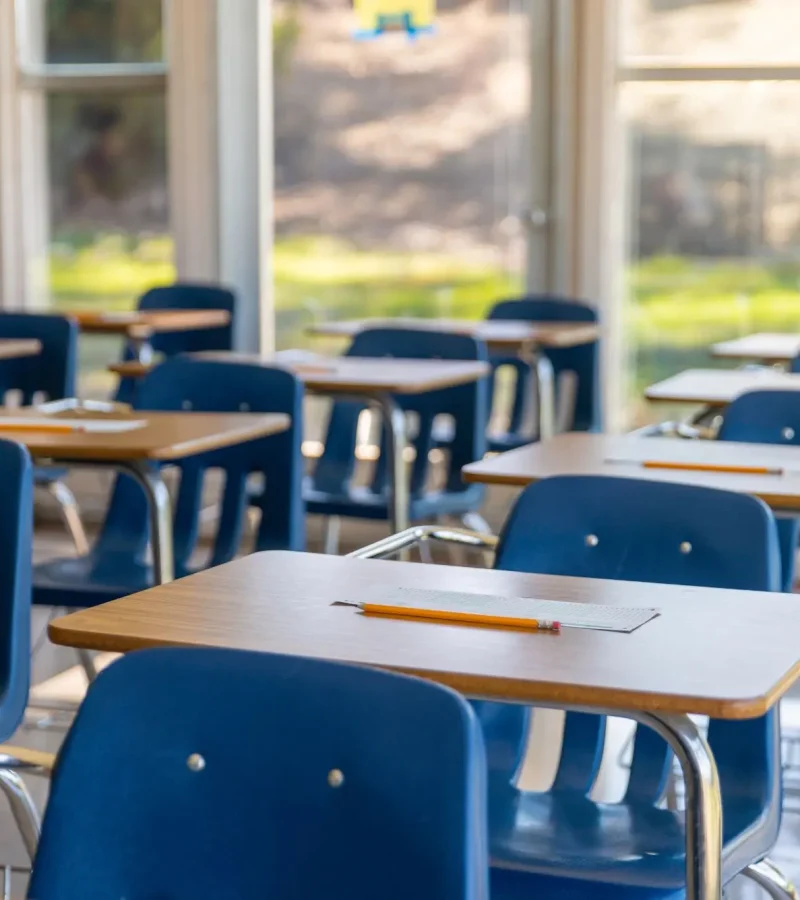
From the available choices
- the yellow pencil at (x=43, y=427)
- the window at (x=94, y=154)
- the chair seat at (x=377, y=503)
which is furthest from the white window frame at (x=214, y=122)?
the yellow pencil at (x=43, y=427)

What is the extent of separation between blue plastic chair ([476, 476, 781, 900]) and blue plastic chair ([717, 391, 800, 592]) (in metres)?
1.10

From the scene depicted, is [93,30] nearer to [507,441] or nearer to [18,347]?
[18,347]

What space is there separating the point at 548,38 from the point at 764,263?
1142 mm

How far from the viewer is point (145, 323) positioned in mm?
5750

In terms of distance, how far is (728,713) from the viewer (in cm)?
146

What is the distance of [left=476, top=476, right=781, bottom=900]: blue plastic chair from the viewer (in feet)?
6.04

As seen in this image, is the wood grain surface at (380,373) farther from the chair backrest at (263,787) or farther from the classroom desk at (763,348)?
the chair backrest at (263,787)

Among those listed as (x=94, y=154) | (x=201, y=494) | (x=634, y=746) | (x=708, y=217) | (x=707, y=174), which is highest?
(x=94, y=154)

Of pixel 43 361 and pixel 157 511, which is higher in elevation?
pixel 43 361

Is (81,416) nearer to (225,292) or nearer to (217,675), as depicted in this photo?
(217,675)

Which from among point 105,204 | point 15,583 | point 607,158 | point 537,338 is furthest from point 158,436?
point 105,204

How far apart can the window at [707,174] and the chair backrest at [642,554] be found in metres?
3.98

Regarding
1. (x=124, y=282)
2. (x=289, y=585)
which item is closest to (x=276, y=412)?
(x=289, y=585)

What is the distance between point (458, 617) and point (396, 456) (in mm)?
2374
